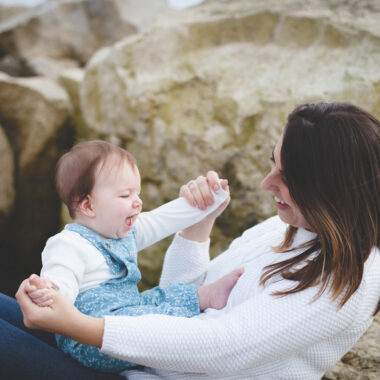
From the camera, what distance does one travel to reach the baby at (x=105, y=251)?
1276 millimetres

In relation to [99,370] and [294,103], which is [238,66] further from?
[99,370]

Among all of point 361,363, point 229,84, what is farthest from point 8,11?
point 361,363

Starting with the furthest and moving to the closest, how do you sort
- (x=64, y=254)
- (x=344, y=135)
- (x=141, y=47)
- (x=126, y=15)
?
1. (x=126, y=15)
2. (x=141, y=47)
3. (x=64, y=254)
4. (x=344, y=135)

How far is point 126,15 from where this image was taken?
580 centimetres

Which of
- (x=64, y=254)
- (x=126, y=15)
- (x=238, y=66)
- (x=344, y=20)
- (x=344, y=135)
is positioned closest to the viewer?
(x=344, y=135)

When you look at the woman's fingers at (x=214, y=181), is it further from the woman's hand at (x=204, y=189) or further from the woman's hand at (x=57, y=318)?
the woman's hand at (x=57, y=318)

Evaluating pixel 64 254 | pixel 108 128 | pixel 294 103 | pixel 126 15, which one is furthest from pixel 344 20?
pixel 126 15

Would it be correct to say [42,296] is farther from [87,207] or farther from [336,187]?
[336,187]

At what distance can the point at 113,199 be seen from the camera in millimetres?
1399

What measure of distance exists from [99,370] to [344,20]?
2.21 meters

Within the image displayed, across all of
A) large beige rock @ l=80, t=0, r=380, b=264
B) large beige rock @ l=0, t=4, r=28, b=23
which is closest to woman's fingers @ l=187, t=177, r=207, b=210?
large beige rock @ l=80, t=0, r=380, b=264

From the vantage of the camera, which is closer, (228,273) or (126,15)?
(228,273)

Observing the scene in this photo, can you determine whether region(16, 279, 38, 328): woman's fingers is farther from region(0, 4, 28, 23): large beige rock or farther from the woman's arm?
region(0, 4, 28, 23): large beige rock

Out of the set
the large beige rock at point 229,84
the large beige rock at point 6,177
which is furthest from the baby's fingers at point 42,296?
the large beige rock at point 6,177
